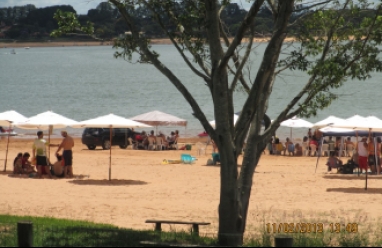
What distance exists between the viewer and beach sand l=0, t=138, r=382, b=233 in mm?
15883

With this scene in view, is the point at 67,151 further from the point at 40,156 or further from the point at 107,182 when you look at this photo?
the point at 107,182

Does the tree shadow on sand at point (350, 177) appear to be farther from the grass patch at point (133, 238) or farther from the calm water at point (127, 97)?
the calm water at point (127, 97)

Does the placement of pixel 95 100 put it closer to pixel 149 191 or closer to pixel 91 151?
pixel 91 151

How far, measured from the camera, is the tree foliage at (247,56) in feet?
33.8

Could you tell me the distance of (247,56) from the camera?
35.9 ft

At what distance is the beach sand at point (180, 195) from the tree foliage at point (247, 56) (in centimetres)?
293

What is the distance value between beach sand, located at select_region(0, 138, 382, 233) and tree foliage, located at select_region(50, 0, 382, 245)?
2933 mm

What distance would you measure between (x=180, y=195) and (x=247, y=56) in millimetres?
8958

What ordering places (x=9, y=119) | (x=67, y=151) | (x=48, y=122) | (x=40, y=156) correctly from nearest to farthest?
(x=40, y=156)
(x=67, y=151)
(x=48, y=122)
(x=9, y=119)

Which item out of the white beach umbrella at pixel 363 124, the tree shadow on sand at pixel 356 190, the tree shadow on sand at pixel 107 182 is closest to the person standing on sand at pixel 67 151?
the tree shadow on sand at pixel 107 182

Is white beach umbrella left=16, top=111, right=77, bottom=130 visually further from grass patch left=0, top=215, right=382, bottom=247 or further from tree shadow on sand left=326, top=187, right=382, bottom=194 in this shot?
grass patch left=0, top=215, right=382, bottom=247

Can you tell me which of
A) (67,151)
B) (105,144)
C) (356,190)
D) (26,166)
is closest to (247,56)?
(356,190)
